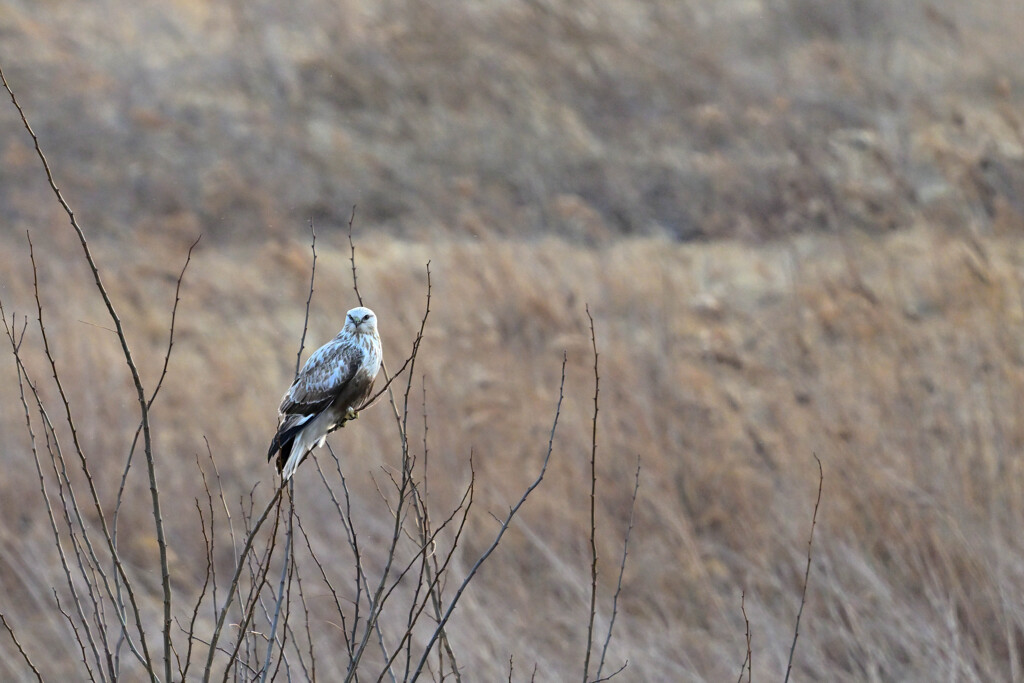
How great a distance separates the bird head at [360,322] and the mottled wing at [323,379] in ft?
0.19

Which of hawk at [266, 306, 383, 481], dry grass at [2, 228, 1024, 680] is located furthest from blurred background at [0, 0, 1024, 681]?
hawk at [266, 306, 383, 481]

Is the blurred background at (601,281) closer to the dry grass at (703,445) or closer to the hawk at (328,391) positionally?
the dry grass at (703,445)

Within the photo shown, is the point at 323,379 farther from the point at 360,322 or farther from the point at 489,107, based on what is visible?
the point at 489,107

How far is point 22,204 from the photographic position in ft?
38.2

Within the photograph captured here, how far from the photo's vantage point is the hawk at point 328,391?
2336mm

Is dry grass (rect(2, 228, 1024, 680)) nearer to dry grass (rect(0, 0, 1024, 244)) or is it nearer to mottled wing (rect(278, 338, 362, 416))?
mottled wing (rect(278, 338, 362, 416))

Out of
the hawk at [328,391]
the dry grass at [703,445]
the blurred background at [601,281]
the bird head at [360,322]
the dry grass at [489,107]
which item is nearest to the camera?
the hawk at [328,391]

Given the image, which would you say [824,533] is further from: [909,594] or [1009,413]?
[1009,413]

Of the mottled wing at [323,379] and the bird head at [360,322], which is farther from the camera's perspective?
the bird head at [360,322]

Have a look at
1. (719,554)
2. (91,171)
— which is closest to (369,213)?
(91,171)

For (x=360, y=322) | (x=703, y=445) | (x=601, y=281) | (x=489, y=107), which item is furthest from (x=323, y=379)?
(x=489, y=107)

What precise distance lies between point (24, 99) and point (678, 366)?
11.9m

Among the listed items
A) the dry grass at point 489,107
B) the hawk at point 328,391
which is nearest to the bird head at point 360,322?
the hawk at point 328,391

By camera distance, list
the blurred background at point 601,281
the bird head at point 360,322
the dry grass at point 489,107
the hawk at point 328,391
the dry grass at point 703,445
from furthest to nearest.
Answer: the dry grass at point 489,107 → the blurred background at point 601,281 → the dry grass at point 703,445 → the bird head at point 360,322 → the hawk at point 328,391
